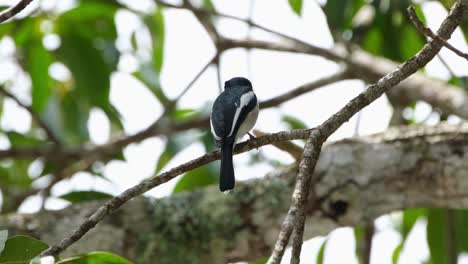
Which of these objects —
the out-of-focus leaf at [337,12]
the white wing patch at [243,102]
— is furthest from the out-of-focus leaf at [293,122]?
the white wing patch at [243,102]

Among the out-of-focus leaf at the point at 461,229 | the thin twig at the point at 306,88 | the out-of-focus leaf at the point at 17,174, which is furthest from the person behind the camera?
the out-of-focus leaf at the point at 17,174

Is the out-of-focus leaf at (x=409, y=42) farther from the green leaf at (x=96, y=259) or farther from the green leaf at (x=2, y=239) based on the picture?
the green leaf at (x=2, y=239)

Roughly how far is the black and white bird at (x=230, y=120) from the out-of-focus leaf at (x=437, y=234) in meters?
1.32

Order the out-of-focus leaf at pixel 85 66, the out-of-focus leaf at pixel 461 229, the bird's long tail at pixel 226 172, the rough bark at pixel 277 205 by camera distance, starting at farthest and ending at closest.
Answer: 1. the out-of-focus leaf at pixel 85 66
2. the out-of-focus leaf at pixel 461 229
3. the rough bark at pixel 277 205
4. the bird's long tail at pixel 226 172

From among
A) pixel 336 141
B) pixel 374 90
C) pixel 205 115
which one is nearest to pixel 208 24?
pixel 205 115

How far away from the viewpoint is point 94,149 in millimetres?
5055

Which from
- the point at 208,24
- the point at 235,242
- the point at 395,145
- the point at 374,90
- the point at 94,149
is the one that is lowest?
the point at 374,90

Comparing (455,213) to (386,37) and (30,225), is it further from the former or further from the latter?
(30,225)

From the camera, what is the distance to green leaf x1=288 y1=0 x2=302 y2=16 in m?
4.47

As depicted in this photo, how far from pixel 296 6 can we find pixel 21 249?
8.52 feet

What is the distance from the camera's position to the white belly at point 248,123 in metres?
3.58

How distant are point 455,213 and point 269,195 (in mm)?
1198

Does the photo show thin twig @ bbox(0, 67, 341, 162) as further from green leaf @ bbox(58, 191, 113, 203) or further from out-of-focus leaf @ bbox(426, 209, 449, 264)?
out-of-focus leaf @ bbox(426, 209, 449, 264)

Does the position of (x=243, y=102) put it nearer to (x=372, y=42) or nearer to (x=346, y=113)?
(x=346, y=113)
